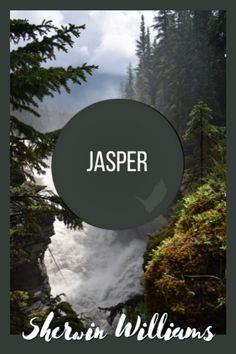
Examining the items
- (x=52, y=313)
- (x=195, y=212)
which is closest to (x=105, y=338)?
(x=52, y=313)

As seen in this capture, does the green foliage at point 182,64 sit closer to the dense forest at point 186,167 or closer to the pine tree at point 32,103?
the dense forest at point 186,167

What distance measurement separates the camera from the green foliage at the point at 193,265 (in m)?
5.84

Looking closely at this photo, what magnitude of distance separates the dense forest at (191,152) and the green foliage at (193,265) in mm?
11

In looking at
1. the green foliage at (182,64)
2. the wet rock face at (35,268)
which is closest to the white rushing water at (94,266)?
the wet rock face at (35,268)

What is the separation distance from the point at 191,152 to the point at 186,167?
0.71 feet

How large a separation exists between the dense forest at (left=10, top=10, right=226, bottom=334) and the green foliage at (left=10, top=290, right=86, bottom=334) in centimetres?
1

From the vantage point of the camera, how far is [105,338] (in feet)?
20.1

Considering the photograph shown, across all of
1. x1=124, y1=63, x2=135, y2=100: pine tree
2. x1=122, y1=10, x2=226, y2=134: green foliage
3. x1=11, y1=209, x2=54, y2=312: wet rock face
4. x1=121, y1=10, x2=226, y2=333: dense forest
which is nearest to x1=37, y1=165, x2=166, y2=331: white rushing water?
x1=11, y1=209, x2=54, y2=312: wet rock face

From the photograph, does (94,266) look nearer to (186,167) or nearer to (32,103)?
(186,167)

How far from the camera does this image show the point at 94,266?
21.4ft
